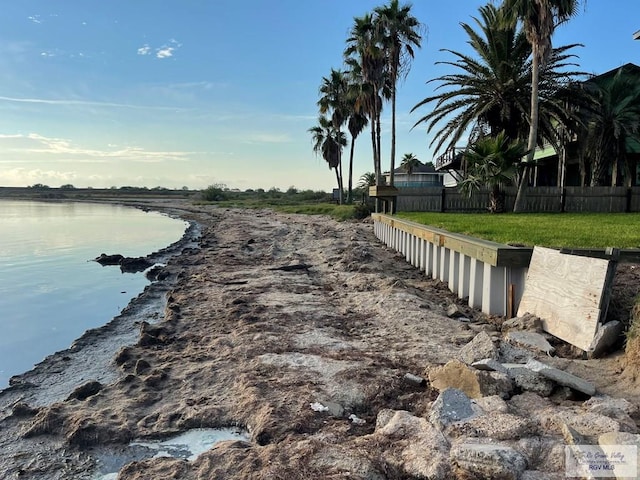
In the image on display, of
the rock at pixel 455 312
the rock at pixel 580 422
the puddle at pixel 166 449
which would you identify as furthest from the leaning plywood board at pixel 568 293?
the puddle at pixel 166 449

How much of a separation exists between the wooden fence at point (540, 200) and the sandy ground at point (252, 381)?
1518 centimetres

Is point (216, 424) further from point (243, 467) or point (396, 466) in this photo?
point (396, 466)

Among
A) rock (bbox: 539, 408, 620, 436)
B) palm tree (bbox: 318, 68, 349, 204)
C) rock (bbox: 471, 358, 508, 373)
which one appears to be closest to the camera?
rock (bbox: 539, 408, 620, 436)

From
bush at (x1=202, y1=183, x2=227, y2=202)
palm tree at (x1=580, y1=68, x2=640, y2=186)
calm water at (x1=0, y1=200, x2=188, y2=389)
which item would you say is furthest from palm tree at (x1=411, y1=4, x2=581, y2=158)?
bush at (x1=202, y1=183, x2=227, y2=202)

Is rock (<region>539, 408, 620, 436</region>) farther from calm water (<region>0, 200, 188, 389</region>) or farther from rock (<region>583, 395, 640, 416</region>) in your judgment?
calm water (<region>0, 200, 188, 389</region>)

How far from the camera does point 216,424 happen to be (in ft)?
14.5

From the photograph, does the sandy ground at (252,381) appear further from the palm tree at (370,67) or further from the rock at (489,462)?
the palm tree at (370,67)

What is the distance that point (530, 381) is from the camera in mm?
4328

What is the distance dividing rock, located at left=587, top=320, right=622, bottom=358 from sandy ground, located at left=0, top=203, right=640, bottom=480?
13cm

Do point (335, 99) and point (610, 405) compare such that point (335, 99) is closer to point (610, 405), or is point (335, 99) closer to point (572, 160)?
point (572, 160)

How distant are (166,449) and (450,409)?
2.32 m

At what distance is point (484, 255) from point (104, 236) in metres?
22.9

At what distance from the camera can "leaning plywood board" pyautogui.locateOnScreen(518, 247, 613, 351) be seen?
524cm

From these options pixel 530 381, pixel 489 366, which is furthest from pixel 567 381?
pixel 489 366
